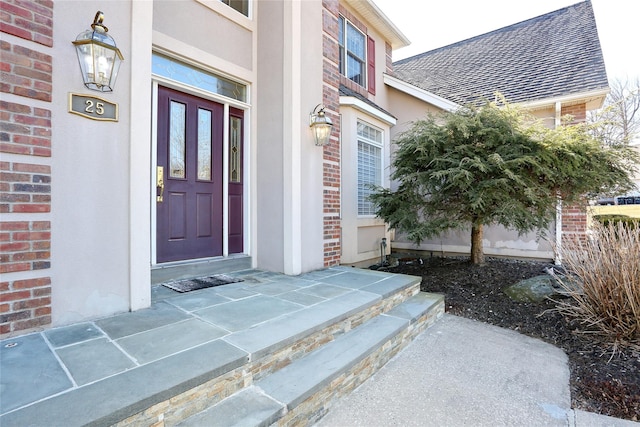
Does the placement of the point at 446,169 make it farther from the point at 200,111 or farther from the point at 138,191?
the point at 138,191

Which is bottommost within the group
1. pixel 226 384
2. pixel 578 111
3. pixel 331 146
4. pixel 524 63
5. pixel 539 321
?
pixel 539 321

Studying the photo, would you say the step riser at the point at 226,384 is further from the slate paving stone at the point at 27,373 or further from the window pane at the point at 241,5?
the window pane at the point at 241,5

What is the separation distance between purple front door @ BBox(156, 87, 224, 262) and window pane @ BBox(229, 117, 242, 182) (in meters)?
0.18

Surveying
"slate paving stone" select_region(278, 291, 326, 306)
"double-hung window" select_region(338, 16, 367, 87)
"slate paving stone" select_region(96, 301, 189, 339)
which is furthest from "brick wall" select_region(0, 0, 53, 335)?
"double-hung window" select_region(338, 16, 367, 87)

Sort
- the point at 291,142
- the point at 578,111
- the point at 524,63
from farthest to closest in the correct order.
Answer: the point at 524,63 < the point at 578,111 < the point at 291,142

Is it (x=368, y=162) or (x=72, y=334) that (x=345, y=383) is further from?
(x=368, y=162)

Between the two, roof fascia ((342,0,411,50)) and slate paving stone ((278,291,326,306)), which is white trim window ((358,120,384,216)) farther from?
slate paving stone ((278,291,326,306))

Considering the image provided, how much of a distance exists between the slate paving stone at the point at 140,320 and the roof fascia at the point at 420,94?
21.9ft

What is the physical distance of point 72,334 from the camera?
2422 mm

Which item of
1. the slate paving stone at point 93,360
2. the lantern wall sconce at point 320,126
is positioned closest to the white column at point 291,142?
the lantern wall sconce at point 320,126

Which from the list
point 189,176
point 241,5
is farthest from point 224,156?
point 241,5

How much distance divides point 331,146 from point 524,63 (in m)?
6.53

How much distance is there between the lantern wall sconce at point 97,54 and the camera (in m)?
2.57

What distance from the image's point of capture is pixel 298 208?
4527 millimetres
